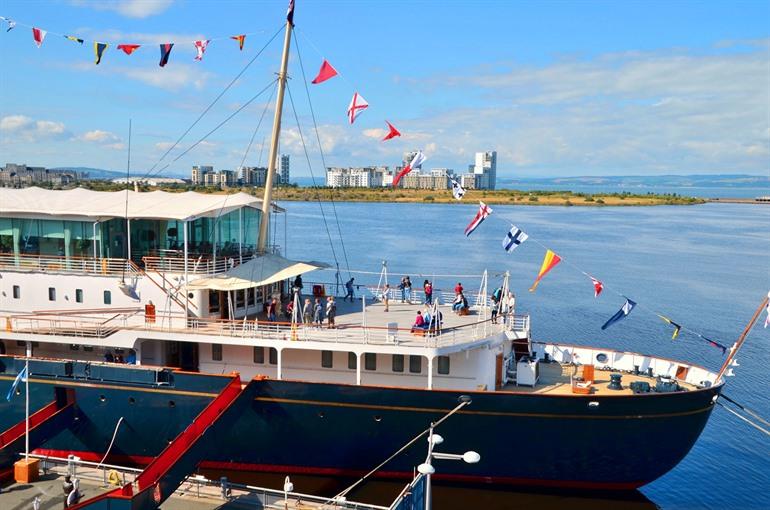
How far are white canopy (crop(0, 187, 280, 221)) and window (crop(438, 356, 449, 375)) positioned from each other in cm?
804

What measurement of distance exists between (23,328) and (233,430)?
7314mm

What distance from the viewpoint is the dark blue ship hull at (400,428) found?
18000mm

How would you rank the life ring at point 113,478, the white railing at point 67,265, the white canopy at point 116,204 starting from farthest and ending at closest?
1. the white railing at point 67,265
2. the white canopy at point 116,204
3. the life ring at point 113,478

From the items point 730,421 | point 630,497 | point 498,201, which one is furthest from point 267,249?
point 498,201

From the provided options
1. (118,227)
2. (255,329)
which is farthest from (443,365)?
(118,227)

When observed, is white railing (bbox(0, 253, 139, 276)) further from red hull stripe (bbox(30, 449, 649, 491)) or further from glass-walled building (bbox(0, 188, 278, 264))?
red hull stripe (bbox(30, 449, 649, 491))

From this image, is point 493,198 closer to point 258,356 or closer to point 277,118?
point 277,118

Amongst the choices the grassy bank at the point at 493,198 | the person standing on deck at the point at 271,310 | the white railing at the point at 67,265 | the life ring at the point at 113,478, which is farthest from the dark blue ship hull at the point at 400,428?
the grassy bank at the point at 493,198

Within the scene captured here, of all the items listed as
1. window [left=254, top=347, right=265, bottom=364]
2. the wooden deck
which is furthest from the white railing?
the wooden deck

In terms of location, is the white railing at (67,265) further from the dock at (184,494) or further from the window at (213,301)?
the dock at (184,494)

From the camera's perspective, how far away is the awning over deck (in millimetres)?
19312

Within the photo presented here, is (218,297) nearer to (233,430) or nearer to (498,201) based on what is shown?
(233,430)

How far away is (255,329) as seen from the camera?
1903 centimetres

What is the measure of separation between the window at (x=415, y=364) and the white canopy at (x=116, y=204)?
293 inches
